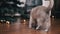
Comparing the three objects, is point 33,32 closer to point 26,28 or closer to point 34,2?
point 26,28

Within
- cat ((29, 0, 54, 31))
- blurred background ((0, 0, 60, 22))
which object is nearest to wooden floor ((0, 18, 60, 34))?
cat ((29, 0, 54, 31))

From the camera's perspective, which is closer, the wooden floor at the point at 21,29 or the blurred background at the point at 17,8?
the wooden floor at the point at 21,29

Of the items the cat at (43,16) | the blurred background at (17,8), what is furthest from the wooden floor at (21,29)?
the blurred background at (17,8)

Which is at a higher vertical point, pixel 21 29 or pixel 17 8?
pixel 17 8

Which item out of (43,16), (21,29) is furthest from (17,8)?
(43,16)

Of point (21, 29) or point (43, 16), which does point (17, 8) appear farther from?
point (43, 16)

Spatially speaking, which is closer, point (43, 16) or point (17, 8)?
point (43, 16)

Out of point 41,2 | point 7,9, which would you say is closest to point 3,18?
point 7,9

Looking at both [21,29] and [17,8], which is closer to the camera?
[21,29]

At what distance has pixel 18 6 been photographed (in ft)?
11.3

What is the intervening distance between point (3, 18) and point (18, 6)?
46cm

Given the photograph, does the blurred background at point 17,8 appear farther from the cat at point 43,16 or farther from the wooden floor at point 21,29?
the cat at point 43,16

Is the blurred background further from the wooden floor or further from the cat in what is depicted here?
the cat

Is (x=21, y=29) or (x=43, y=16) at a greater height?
(x=43, y=16)
